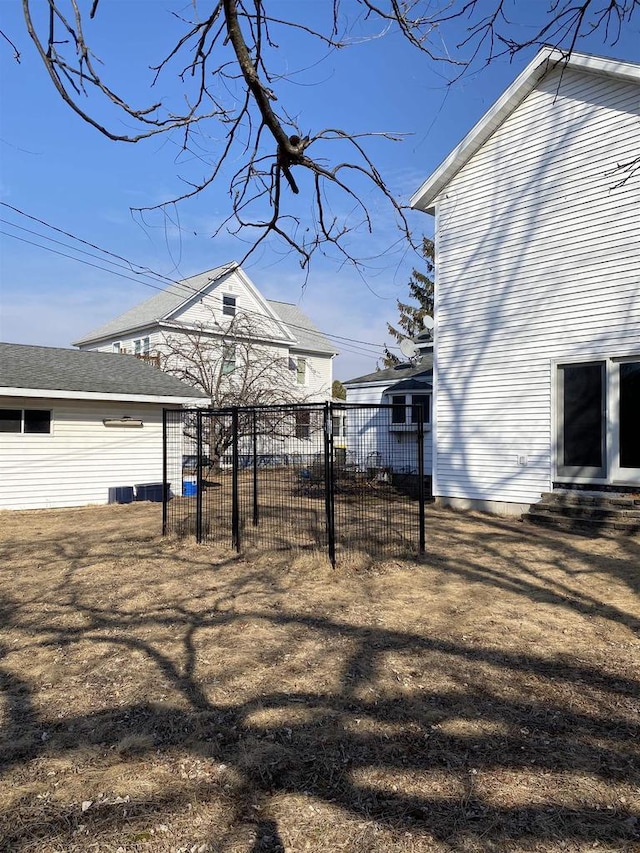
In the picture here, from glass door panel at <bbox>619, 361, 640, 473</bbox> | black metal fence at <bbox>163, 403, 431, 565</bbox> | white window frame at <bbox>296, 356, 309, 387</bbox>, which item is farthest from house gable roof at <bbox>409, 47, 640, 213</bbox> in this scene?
white window frame at <bbox>296, 356, 309, 387</bbox>

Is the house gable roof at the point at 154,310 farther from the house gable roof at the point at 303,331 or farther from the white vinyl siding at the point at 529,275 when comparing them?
the white vinyl siding at the point at 529,275

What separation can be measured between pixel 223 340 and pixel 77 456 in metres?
10.1

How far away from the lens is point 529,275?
993cm

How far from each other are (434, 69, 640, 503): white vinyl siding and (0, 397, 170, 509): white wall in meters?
7.13

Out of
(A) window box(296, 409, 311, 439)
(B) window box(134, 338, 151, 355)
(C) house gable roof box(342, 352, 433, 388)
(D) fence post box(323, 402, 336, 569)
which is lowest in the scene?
(D) fence post box(323, 402, 336, 569)

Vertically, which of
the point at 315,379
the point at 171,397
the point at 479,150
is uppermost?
the point at 479,150

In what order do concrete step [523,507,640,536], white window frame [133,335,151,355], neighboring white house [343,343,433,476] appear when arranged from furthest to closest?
white window frame [133,335,151,355] < neighboring white house [343,343,433,476] < concrete step [523,507,640,536]

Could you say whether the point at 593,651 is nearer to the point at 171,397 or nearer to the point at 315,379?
the point at 171,397

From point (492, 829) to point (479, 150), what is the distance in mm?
11104

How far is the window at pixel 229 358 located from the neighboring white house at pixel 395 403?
4.59m

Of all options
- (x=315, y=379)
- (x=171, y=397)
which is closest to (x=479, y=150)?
(x=171, y=397)

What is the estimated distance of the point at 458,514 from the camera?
10.5 metres

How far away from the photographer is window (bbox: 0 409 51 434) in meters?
11.9

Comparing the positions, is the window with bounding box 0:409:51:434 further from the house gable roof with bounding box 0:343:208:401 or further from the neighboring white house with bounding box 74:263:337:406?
the neighboring white house with bounding box 74:263:337:406
